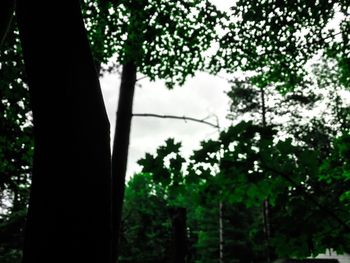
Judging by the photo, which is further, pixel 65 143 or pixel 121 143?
pixel 121 143

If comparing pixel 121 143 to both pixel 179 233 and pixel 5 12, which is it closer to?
pixel 179 233

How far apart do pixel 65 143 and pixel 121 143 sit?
197 inches

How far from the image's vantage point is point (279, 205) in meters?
1.74

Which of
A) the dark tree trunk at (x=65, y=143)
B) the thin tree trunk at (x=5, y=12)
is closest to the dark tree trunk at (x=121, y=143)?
the thin tree trunk at (x=5, y=12)

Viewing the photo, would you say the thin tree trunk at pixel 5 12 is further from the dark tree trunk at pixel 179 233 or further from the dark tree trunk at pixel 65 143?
the dark tree trunk at pixel 179 233

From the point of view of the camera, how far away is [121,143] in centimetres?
691

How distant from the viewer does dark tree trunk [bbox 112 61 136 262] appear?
6352 millimetres

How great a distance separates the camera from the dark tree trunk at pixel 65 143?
1807mm

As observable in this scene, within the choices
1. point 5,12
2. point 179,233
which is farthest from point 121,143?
point 5,12

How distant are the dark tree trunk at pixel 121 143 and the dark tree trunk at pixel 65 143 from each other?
4417 mm

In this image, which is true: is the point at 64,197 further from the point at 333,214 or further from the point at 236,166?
the point at 333,214

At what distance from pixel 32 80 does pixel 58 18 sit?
404mm

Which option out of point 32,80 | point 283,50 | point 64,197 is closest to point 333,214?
point 64,197

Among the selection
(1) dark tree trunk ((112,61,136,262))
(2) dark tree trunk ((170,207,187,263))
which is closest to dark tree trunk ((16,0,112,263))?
(1) dark tree trunk ((112,61,136,262))
